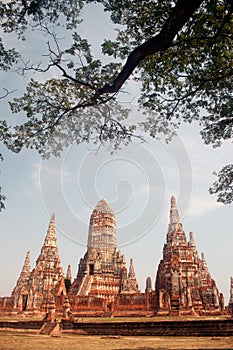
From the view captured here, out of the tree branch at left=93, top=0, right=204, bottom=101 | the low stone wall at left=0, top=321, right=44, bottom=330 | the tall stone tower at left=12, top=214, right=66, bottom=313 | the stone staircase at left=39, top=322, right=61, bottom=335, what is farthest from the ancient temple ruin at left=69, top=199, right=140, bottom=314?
the tree branch at left=93, top=0, right=204, bottom=101

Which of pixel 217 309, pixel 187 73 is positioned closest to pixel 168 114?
pixel 187 73

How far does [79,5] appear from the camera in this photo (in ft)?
29.7

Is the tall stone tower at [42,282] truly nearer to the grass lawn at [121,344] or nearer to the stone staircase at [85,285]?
the stone staircase at [85,285]

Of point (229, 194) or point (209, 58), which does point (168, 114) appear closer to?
point (209, 58)

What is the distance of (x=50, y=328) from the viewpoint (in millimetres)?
21438

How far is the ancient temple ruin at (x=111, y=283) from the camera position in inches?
1389

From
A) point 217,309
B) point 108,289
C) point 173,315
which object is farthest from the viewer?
point 108,289

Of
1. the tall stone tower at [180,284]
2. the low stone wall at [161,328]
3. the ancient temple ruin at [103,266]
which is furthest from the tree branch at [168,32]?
the ancient temple ruin at [103,266]

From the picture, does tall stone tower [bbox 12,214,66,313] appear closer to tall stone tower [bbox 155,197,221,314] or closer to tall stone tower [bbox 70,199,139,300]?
tall stone tower [bbox 70,199,139,300]

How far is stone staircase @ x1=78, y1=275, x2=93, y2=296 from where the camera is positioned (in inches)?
1693

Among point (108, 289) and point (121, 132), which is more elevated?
point (121, 132)

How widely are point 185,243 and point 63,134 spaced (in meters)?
34.7

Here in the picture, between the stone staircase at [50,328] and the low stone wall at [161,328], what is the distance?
0.97 m

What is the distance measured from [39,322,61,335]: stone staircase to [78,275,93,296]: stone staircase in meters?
21.0
